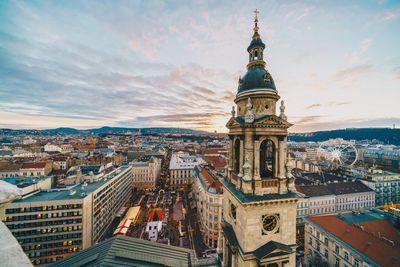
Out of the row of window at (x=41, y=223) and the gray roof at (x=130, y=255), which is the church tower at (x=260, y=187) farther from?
the row of window at (x=41, y=223)

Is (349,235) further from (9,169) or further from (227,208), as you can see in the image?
(9,169)

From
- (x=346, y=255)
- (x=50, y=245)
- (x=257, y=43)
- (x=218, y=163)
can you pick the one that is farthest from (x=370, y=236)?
(x=218, y=163)

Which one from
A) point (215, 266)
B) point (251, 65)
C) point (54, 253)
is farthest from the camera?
point (54, 253)

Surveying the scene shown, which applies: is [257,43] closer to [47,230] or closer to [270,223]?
[270,223]

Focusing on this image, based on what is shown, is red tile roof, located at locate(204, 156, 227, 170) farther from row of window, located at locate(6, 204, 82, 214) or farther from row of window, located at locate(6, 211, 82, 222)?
row of window, located at locate(6, 211, 82, 222)

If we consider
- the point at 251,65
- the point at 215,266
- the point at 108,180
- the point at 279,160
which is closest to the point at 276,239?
the point at 279,160
